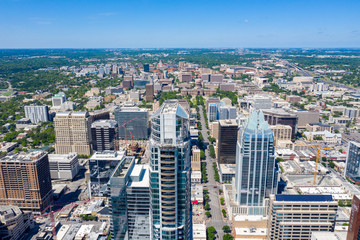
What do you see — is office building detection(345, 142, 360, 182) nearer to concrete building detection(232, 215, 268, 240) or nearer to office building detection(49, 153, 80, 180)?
concrete building detection(232, 215, 268, 240)

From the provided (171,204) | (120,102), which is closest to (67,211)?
(171,204)

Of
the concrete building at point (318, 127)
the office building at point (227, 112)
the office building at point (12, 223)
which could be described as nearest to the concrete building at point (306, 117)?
the concrete building at point (318, 127)

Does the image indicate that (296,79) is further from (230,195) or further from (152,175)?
(152,175)

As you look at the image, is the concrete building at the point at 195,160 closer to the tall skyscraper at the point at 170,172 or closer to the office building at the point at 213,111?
the office building at the point at 213,111

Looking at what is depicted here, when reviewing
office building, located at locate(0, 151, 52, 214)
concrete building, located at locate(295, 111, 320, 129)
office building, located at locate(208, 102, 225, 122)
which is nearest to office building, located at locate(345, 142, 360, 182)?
concrete building, located at locate(295, 111, 320, 129)

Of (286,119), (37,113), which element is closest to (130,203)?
(286,119)
